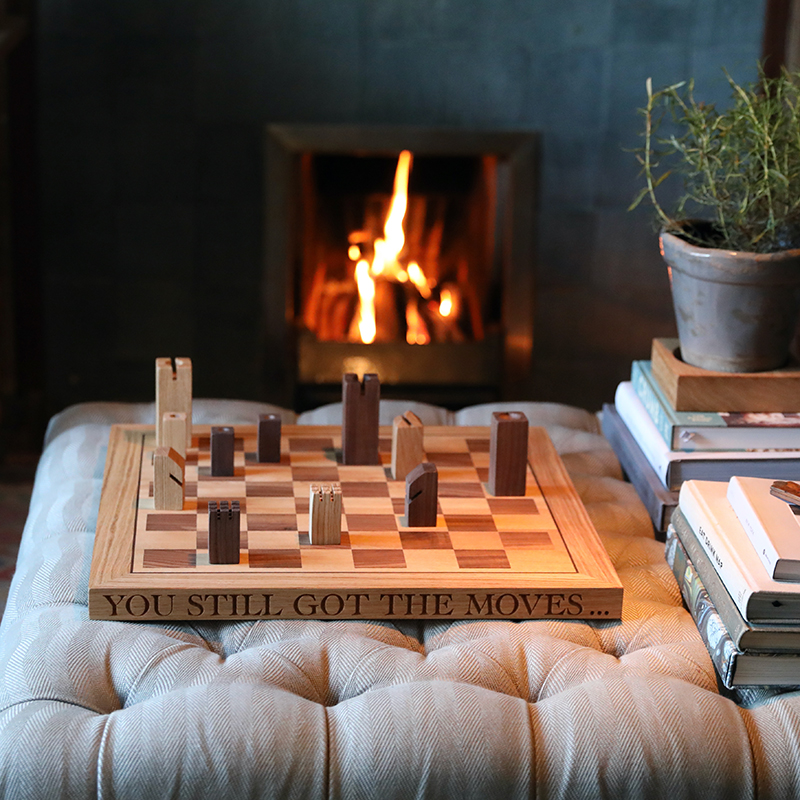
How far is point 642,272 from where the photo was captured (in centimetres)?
266

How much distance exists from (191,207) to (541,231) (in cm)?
85

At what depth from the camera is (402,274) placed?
9.10 feet

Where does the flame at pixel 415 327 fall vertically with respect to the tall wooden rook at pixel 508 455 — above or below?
below

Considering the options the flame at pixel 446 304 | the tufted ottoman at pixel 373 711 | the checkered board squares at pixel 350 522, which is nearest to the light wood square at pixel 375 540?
the checkered board squares at pixel 350 522

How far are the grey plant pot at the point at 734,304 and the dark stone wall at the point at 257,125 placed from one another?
1.17 meters

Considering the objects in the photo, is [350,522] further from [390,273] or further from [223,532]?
[390,273]

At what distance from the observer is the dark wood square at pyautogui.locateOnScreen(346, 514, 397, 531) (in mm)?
1266

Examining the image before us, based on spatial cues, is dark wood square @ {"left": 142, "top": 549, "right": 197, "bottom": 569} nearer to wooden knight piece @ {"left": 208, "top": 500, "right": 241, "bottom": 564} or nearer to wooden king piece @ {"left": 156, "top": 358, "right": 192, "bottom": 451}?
wooden knight piece @ {"left": 208, "top": 500, "right": 241, "bottom": 564}

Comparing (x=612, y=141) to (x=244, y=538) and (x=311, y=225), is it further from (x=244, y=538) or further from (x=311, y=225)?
(x=244, y=538)

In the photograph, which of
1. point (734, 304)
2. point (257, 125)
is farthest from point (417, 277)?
point (734, 304)

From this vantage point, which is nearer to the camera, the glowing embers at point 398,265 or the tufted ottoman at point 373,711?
the tufted ottoman at point 373,711

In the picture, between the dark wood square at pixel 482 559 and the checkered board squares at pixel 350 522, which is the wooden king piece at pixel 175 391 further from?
the dark wood square at pixel 482 559

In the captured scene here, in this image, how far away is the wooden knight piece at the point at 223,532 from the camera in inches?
45.1

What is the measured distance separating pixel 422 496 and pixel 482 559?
0.11 m
